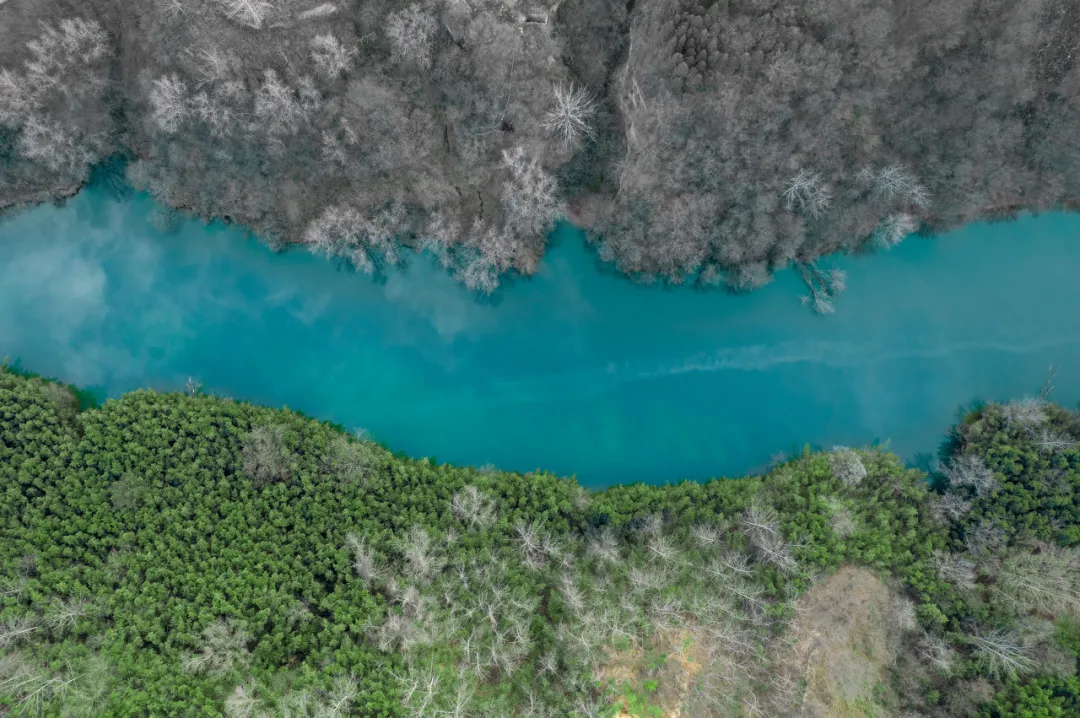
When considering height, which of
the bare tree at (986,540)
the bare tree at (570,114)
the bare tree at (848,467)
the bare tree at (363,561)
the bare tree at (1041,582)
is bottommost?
the bare tree at (363,561)

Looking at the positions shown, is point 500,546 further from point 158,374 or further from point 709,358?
point 158,374

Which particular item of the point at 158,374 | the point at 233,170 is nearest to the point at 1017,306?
the point at 233,170

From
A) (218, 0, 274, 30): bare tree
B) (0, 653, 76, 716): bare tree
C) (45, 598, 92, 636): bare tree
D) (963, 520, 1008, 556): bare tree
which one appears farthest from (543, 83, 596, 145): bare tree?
(0, 653, 76, 716): bare tree

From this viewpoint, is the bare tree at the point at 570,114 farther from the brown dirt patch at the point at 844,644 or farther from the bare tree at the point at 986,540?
the bare tree at the point at 986,540

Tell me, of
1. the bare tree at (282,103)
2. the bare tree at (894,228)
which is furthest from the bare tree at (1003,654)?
the bare tree at (282,103)

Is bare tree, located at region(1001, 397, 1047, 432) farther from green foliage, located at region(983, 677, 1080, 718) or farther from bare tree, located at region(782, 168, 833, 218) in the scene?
bare tree, located at region(782, 168, 833, 218)

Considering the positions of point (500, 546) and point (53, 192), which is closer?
point (500, 546)
